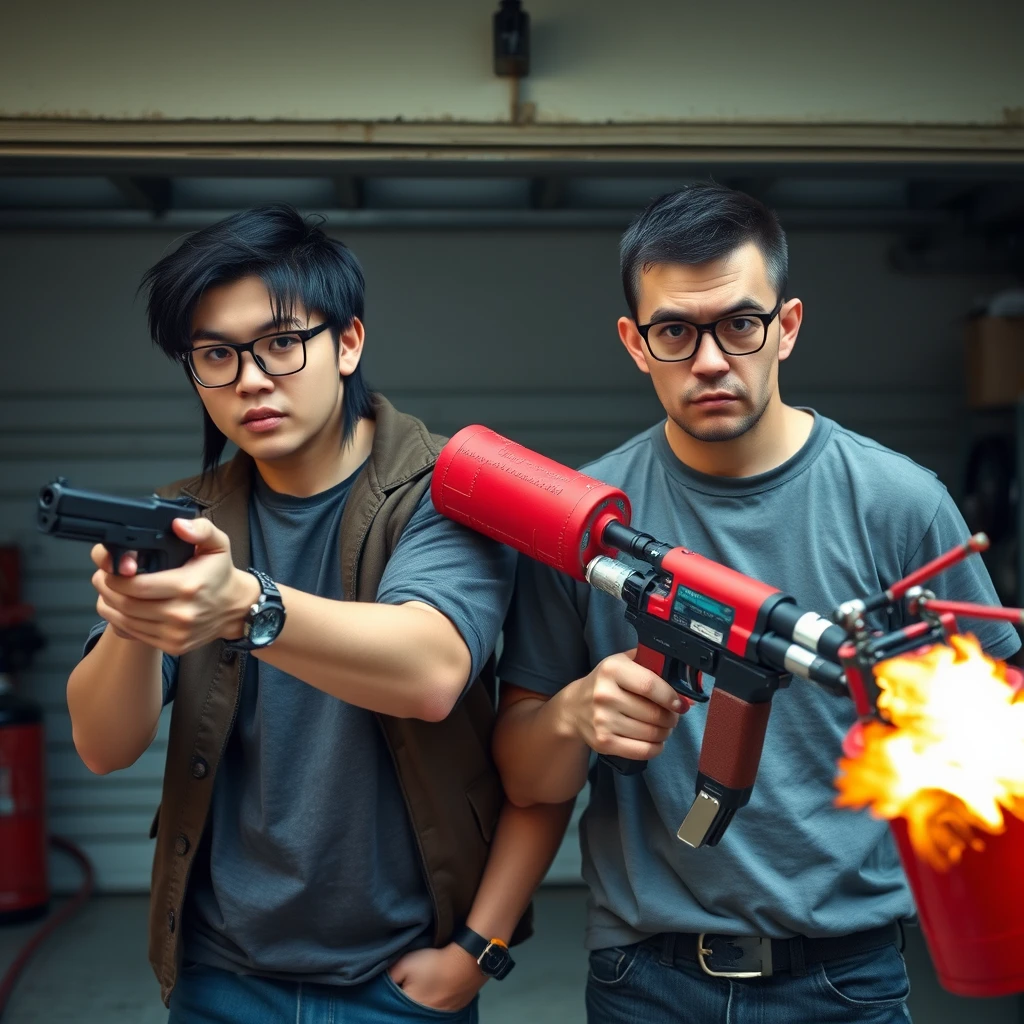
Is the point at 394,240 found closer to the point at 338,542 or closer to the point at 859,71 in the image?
the point at 859,71

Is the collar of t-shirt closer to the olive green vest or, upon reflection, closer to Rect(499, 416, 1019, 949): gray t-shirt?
Rect(499, 416, 1019, 949): gray t-shirt

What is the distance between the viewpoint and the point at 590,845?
69.3 inches

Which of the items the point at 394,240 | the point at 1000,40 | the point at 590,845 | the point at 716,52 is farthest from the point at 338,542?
the point at 394,240

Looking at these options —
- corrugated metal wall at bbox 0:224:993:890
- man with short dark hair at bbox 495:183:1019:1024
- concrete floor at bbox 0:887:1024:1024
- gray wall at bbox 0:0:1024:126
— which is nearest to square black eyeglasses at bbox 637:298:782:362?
man with short dark hair at bbox 495:183:1019:1024

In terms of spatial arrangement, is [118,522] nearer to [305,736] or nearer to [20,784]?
[305,736]

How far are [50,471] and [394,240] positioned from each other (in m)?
1.83

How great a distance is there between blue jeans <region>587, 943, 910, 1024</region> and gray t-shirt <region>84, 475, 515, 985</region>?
329 millimetres

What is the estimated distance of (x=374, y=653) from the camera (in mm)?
1387

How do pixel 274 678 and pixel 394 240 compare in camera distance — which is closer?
pixel 274 678

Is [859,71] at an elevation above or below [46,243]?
above

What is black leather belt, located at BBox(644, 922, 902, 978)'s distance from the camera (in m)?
1.59

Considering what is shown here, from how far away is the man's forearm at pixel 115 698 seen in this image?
4.86ft

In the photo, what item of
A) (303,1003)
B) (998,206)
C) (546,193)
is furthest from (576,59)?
(998,206)

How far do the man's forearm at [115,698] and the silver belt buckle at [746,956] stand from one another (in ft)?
2.84
